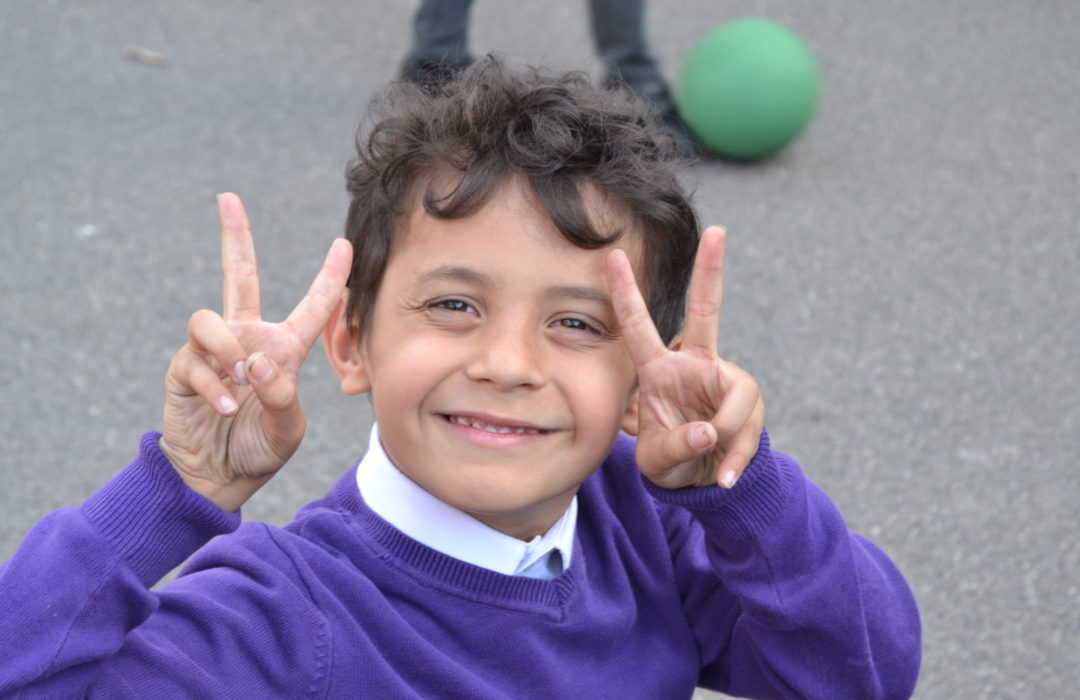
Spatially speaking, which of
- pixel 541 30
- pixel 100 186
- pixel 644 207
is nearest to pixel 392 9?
pixel 541 30

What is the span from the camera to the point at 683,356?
166 centimetres

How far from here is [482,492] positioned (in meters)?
1.61

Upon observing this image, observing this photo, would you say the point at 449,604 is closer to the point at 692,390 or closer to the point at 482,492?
the point at 482,492

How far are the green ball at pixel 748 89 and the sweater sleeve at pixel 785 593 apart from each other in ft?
9.45

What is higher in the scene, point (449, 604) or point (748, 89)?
point (449, 604)

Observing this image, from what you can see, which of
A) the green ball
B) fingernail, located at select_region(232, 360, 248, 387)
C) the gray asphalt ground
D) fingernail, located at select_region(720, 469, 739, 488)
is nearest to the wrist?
fingernail, located at select_region(232, 360, 248, 387)

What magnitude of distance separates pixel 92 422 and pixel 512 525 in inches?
71.9

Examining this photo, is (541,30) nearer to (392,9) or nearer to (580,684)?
(392,9)

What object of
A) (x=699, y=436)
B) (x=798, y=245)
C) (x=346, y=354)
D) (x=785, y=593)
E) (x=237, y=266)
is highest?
(x=237, y=266)

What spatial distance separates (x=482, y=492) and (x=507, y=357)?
163 mm

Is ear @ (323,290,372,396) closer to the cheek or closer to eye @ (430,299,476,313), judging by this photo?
eye @ (430,299,476,313)

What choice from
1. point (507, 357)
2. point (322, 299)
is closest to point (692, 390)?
point (507, 357)

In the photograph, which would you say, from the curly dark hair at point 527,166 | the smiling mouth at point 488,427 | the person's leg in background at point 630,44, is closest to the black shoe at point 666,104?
the person's leg in background at point 630,44

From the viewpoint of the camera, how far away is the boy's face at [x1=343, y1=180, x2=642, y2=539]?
5.26ft
